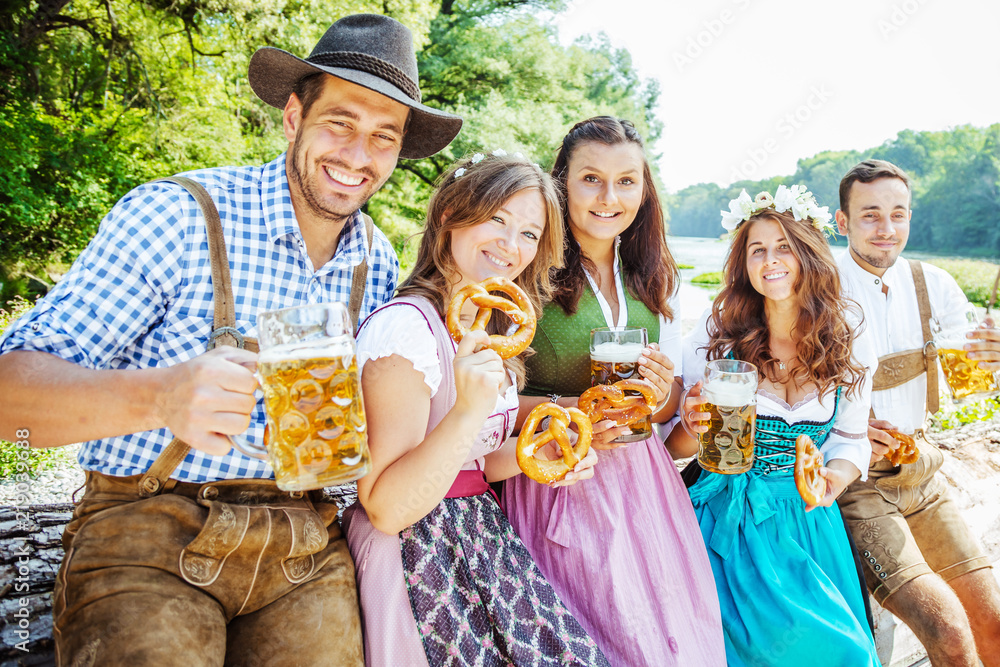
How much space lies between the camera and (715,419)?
2457 mm

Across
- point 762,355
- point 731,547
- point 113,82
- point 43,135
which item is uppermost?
point 113,82

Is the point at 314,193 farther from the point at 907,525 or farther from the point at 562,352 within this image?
the point at 907,525

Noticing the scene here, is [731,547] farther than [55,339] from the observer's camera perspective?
Yes

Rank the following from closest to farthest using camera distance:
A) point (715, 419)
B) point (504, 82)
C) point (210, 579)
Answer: point (210, 579) → point (715, 419) → point (504, 82)

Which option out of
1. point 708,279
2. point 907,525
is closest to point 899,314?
point 907,525

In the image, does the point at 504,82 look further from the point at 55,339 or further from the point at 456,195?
the point at 55,339

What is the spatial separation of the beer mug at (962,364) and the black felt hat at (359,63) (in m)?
2.85

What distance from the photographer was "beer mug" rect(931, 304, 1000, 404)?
122 inches

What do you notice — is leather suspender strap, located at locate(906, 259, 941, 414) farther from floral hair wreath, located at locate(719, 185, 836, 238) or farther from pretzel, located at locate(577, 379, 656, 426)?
pretzel, located at locate(577, 379, 656, 426)

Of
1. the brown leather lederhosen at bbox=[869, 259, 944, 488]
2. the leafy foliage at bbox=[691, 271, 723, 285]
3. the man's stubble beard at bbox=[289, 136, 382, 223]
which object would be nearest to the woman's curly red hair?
the brown leather lederhosen at bbox=[869, 259, 944, 488]

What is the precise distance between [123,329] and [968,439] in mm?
6246

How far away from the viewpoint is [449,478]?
6.35ft

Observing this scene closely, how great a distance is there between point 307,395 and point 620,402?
1.38 metres

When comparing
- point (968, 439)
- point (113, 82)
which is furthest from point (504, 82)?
point (968, 439)
